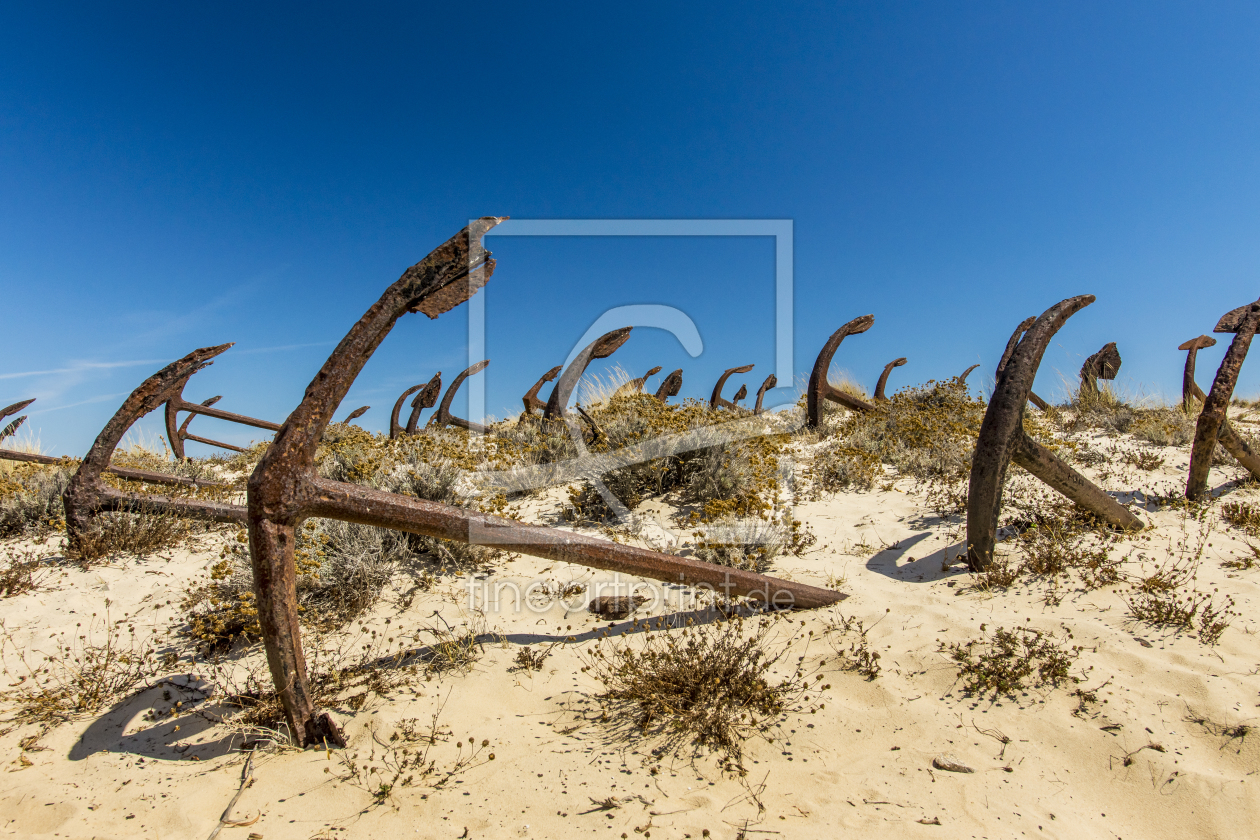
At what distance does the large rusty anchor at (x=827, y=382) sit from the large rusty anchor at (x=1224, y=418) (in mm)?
3463

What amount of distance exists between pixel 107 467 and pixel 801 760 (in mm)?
4727

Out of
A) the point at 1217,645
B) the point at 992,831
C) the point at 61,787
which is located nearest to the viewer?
the point at 992,831

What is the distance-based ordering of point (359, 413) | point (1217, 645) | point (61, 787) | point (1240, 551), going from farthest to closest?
point (359, 413) → point (1240, 551) → point (1217, 645) → point (61, 787)

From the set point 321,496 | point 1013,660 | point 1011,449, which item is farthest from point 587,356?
point 1013,660

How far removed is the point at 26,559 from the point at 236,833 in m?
3.94

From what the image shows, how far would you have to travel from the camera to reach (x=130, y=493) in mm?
3895

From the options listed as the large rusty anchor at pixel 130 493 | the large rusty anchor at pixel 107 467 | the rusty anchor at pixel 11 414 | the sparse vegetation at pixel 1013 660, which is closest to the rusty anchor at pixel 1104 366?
the sparse vegetation at pixel 1013 660

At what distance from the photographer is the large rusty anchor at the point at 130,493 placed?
129 inches

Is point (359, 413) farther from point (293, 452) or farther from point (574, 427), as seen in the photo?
point (293, 452)

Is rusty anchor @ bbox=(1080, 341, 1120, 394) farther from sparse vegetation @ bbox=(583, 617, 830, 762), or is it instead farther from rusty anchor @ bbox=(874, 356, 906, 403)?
sparse vegetation @ bbox=(583, 617, 830, 762)

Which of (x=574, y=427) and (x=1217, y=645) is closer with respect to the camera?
(x=1217, y=645)

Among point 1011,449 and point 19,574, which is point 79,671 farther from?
point 1011,449

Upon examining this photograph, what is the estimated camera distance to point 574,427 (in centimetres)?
685

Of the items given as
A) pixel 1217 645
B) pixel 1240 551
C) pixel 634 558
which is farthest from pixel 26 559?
pixel 1240 551
